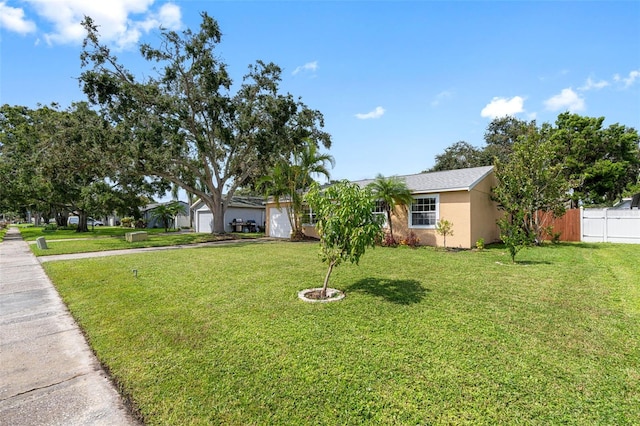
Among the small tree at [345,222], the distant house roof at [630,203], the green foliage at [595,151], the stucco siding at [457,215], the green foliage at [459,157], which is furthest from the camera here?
the green foliage at [459,157]

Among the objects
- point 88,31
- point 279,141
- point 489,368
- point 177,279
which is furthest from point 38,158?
point 489,368

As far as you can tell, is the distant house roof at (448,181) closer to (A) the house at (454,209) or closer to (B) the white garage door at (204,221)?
(A) the house at (454,209)

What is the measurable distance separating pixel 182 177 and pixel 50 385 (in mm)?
19711

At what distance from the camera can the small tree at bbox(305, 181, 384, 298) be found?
5082 millimetres

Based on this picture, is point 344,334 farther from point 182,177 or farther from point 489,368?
point 182,177

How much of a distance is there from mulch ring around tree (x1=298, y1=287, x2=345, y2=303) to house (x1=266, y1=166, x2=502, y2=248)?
8.50 metres

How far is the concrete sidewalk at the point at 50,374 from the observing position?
262cm

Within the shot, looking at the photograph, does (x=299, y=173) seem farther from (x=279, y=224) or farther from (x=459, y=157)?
(x=459, y=157)

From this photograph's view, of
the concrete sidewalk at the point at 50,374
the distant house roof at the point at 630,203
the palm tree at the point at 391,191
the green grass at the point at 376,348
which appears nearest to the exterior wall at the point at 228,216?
the palm tree at the point at 391,191

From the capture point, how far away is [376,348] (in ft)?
11.6

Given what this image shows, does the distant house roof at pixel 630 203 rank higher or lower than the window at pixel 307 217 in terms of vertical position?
higher

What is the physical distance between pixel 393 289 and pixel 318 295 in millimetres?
1478

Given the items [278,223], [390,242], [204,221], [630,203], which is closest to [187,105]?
[278,223]

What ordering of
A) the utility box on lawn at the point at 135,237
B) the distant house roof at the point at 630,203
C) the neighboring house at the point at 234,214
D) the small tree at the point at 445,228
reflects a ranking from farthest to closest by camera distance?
the neighboring house at the point at 234,214 < the distant house roof at the point at 630,203 < the utility box on lawn at the point at 135,237 < the small tree at the point at 445,228
